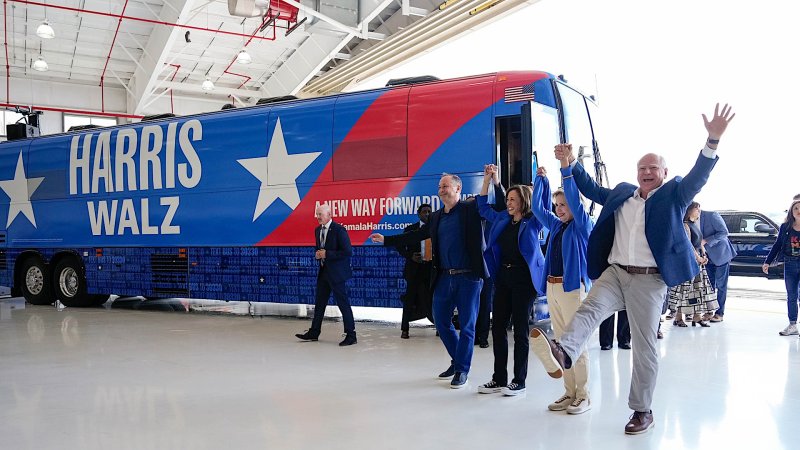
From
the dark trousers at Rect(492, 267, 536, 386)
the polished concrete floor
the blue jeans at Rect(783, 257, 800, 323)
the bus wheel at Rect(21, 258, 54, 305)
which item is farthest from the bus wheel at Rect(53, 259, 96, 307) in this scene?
the blue jeans at Rect(783, 257, 800, 323)

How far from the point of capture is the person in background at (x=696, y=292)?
799 centimetres

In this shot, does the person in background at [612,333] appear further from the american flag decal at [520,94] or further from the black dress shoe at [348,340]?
the black dress shoe at [348,340]

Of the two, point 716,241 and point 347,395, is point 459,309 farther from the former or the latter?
point 716,241

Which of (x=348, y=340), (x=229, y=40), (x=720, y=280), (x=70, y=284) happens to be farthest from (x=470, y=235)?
(x=229, y=40)

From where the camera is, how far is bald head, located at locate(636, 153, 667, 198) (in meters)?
4.04

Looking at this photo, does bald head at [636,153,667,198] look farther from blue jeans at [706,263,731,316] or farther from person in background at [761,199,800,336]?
blue jeans at [706,263,731,316]

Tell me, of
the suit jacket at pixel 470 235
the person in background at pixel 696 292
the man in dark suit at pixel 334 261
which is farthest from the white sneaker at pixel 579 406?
the person in background at pixel 696 292

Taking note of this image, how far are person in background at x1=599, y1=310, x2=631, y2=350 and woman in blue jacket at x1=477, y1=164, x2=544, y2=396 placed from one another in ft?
7.24

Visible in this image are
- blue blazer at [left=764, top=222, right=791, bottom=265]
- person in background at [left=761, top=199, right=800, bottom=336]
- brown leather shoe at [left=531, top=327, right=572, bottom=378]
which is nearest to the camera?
brown leather shoe at [left=531, top=327, right=572, bottom=378]

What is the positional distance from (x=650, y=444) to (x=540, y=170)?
78.3 inches

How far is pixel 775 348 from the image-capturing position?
6824 millimetres

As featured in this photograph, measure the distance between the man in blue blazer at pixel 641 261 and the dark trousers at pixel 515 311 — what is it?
0.62 m

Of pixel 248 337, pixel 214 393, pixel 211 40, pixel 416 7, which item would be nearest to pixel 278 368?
pixel 214 393

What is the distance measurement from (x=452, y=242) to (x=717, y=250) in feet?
16.2
